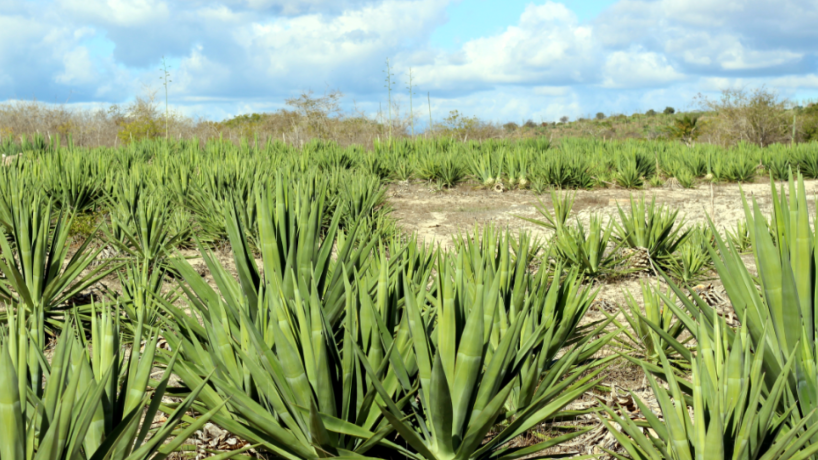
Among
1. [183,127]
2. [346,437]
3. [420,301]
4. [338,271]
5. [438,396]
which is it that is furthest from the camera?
[183,127]

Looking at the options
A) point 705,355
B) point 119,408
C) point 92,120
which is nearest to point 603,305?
point 705,355

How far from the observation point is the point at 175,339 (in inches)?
78.8

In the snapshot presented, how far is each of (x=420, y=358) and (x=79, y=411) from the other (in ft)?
2.71

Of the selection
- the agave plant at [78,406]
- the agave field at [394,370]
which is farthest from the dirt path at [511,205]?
the agave plant at [78,406]

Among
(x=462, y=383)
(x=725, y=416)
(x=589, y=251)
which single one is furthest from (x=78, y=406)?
(x=589, y=251)

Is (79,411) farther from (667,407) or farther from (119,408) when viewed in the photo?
(667,407)

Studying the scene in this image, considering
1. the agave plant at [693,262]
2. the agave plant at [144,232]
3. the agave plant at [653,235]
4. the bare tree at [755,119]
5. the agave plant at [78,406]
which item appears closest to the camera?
the agave plant at [78,406]

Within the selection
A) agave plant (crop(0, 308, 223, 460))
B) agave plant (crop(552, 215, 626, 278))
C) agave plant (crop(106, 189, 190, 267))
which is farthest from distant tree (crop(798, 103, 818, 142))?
agave plant (crop(0, 308, 223, 460))

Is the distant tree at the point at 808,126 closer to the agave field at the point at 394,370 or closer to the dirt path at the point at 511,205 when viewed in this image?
the dirt path at the point at 511,205

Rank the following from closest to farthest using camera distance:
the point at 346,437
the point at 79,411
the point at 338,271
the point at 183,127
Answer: the point at 79,411, the point at 346,437, the point at 338,271, the point at 183,127

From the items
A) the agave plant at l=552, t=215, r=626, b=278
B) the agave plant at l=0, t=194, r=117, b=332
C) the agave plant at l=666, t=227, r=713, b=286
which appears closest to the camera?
the agave plant at l=0, t=194, r=117, b=332

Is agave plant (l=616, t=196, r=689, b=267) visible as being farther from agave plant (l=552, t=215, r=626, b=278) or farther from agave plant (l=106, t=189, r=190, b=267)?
agave plant (l=106, t=189, r=190, b=267)

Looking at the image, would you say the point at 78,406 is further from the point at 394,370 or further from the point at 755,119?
the point at 755,119

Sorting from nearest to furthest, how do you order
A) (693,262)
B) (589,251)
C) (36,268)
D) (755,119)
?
(36,268), (693,262), (589,251), (755,119)
